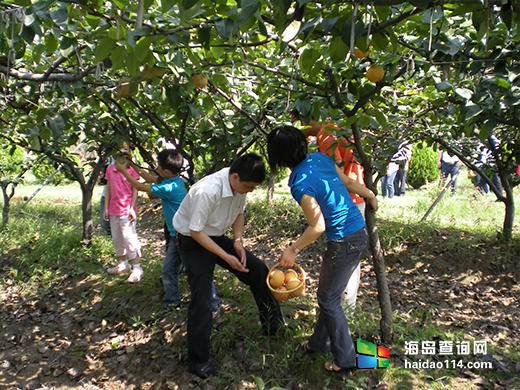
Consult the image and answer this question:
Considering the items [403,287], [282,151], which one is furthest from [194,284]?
[403,287]

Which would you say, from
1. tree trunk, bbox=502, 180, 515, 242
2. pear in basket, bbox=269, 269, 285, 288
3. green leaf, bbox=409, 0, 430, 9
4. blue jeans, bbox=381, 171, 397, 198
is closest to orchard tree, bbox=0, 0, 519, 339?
green leaf, bbox=409, 0, 430, 9

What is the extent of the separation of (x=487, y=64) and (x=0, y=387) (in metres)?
3.54

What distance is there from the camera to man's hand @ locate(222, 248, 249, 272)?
2396 millimetres

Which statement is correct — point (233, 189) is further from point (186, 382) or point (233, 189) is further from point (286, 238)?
point (286, 238)

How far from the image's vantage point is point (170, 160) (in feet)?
10.3

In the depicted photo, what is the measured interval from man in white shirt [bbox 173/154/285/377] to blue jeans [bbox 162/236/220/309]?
691 millimetres

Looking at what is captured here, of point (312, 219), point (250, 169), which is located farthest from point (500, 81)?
point (250, 169)

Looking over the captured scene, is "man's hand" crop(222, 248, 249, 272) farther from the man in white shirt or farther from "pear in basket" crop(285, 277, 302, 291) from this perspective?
"pear in basket" crop(285, 277, 302, 291)

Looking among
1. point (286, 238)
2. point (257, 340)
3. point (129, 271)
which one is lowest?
point (257, 340)

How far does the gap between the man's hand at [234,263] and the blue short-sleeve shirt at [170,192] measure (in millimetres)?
940

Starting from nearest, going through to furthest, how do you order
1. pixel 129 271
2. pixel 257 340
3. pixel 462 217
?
pixel 257 340, pixel 129 271, pixel 462 217

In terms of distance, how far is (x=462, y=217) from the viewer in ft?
19.5

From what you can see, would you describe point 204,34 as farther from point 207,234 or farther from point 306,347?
point 306,347

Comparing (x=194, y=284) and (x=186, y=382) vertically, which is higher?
(x=194, y=284)
